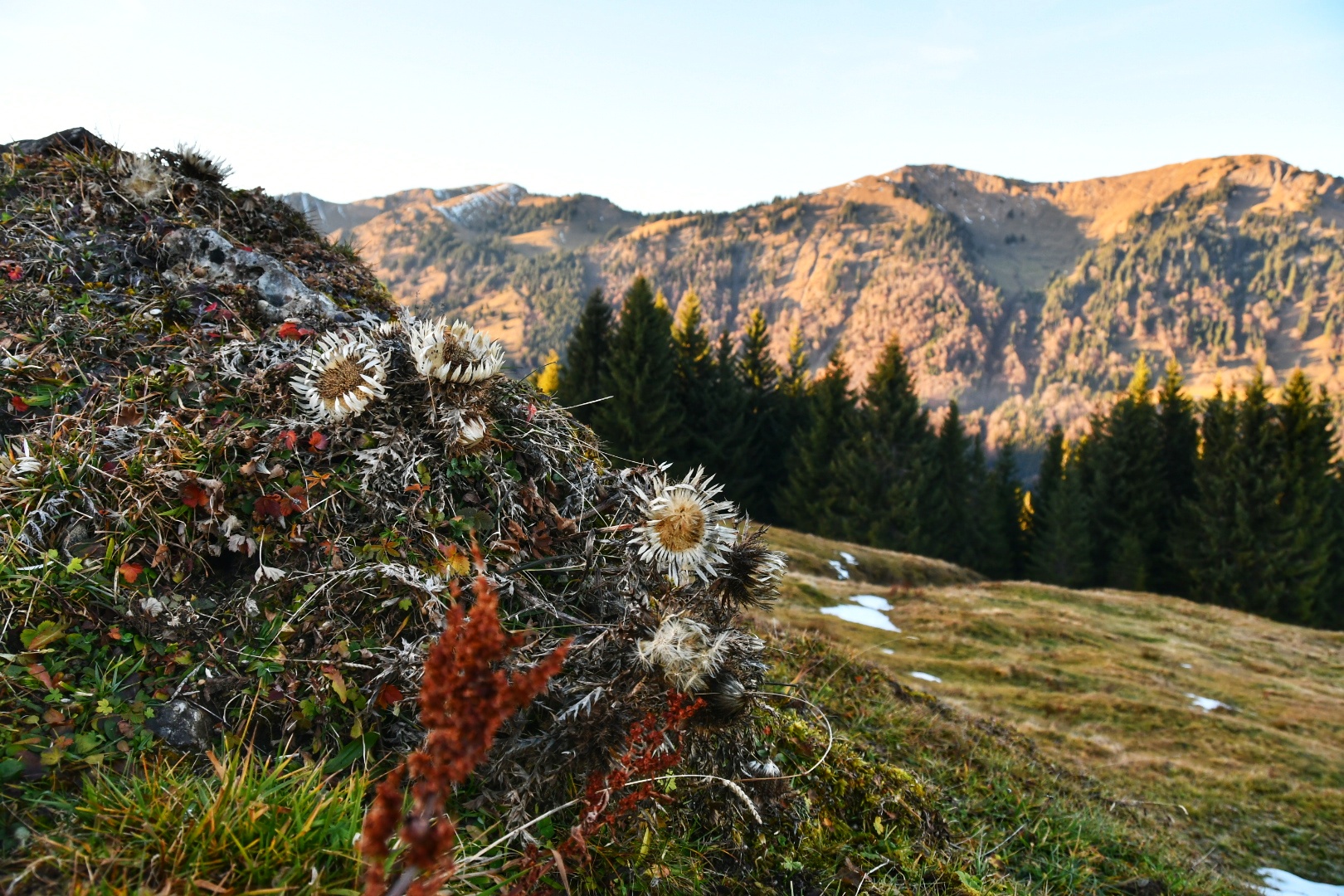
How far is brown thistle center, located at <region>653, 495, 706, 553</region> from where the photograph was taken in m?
2.57

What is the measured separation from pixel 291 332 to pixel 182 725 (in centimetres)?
172

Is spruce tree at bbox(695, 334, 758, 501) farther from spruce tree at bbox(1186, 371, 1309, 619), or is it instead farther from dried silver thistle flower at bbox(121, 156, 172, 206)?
dried silver thistle flower at bbox(121, 156, 172, 206)

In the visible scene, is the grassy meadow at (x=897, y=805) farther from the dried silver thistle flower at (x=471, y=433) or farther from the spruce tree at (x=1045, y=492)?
the spruce tree at (x=1045, y=492)

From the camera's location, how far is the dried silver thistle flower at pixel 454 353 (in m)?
2.78

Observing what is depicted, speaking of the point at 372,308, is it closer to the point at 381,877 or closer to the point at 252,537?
the point at 252,537

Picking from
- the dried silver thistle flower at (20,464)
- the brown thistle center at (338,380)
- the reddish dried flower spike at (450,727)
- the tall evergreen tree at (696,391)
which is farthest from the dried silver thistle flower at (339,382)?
the tall evergreen tree at (696,391)

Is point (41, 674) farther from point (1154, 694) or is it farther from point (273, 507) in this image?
point (1154, 694)

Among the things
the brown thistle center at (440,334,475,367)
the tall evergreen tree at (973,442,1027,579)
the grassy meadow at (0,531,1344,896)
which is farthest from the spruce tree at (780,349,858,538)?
the brown thistle center at (440,334,475,367)

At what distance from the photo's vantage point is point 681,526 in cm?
257

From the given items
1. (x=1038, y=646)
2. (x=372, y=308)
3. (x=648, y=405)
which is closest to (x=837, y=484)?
(x=648, y=405)

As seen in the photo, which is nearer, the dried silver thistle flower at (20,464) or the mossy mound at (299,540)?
the mossy mound at (299,540)

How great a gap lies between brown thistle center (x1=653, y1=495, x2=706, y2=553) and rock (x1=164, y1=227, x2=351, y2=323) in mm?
1984

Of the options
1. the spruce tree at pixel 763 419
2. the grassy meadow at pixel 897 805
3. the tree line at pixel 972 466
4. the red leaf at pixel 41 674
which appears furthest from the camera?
the spruce tree at pixel 763 419

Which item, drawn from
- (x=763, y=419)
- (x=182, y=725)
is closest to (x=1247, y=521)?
(x=763, y=419)
